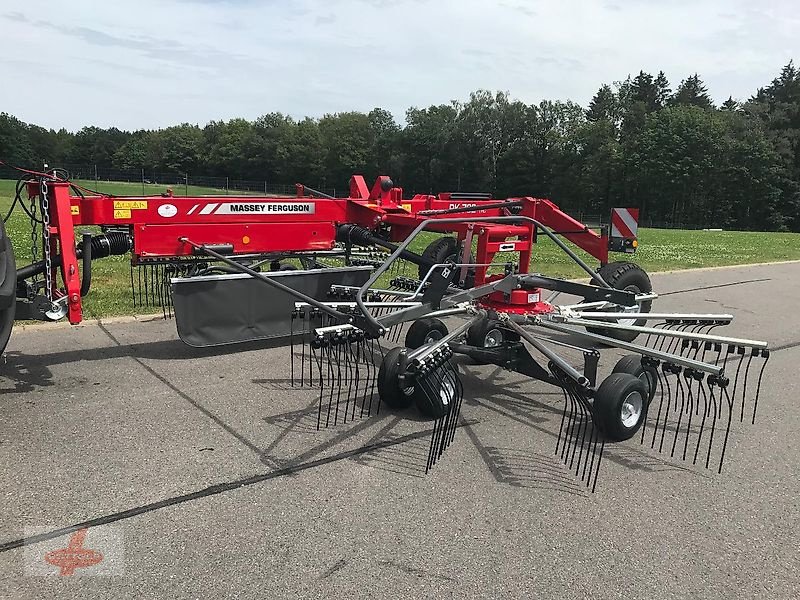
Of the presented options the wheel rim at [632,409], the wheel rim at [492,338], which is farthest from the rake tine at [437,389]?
the wheel rim at [492,338]

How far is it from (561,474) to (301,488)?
154 cm

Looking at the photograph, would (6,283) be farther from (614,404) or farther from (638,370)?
(638,370)

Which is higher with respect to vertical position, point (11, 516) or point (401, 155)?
point (401, 155)

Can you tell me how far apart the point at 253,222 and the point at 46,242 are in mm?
1762

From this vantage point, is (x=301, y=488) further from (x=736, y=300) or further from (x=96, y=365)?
(x=736, y=300)

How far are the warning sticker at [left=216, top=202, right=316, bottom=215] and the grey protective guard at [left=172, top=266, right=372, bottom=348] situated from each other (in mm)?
580

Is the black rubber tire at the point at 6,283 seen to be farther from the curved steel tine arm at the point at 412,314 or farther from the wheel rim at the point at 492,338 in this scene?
the wheel rim at the point at 492,338

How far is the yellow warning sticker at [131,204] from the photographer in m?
5.80

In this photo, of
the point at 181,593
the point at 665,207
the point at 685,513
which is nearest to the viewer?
the point at 181,593

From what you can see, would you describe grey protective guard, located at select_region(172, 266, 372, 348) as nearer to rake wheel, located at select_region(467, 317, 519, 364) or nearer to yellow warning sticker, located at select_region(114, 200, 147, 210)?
yellow warning sticker, located at select_region(114, 200, 147, 210)

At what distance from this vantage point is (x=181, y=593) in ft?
9.38

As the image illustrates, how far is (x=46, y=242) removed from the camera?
17.5 ft

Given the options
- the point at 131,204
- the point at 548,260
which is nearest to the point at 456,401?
the point at 131,204

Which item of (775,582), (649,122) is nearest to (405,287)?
(775,582)
